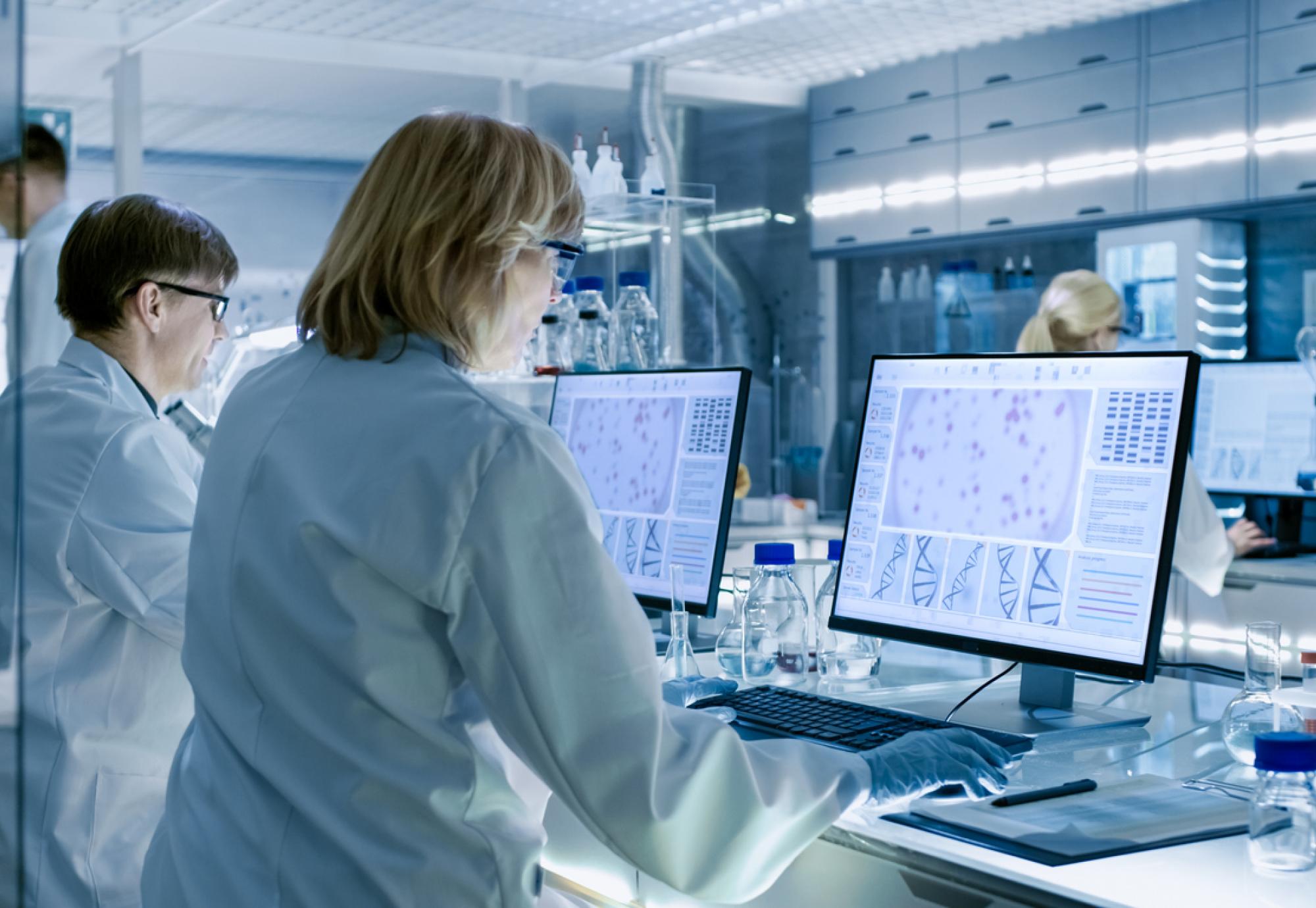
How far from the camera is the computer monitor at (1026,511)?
141 cm

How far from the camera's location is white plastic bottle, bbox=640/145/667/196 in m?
3.02

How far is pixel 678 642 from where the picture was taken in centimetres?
182

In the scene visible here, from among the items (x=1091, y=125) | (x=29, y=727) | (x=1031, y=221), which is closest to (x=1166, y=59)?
(x=1091, y=125)

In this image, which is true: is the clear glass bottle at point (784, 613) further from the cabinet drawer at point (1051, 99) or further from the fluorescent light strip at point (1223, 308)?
the cabinet drawer at point (1051, 99)

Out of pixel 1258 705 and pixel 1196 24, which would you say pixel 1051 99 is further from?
pixel 1258 705

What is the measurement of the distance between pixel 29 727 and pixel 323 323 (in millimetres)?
388

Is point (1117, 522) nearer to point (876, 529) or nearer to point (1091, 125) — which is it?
point (876, 529)

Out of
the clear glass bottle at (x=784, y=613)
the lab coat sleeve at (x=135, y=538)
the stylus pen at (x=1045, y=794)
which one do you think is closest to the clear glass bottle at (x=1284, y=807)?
the stylus pen at (x=1045, y=794)

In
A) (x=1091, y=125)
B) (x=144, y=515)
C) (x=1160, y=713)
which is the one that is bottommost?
(x=1160, y=713)

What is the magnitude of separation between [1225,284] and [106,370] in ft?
12.3

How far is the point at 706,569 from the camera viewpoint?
193cm

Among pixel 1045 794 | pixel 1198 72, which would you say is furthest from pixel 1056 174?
pixel 1045 794

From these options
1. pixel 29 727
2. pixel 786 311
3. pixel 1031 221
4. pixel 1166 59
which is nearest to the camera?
pixel 29 727

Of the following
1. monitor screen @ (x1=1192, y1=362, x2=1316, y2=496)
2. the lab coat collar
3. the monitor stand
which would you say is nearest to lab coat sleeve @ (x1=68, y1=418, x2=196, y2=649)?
the lab coat collar
